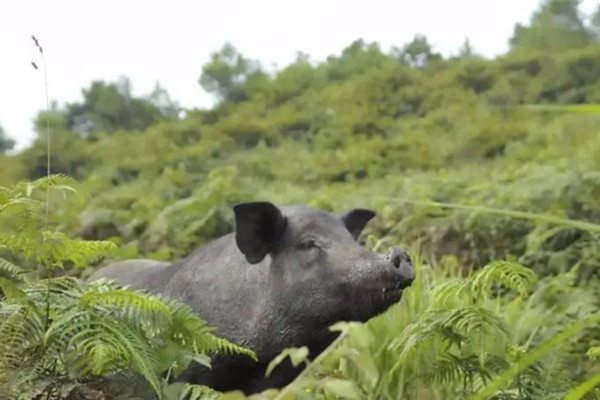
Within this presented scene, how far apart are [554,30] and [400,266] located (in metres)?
25.3

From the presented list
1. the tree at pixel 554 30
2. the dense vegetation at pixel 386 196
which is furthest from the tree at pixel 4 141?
the tree at pixel 554 30

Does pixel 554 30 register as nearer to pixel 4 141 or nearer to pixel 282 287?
pixel 4 141

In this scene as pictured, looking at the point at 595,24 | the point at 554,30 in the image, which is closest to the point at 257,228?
the point at 554,30

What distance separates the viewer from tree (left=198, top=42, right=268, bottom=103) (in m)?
28.2

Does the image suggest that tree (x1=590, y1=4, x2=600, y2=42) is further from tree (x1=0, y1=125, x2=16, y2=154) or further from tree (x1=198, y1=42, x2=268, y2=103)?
tree (x1=0, y1=125, x2=16, y2=154)

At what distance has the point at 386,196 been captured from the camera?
34.4 feet

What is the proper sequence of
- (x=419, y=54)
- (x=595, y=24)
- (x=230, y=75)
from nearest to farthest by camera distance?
(x=419, y=54) < (x=595, y=24) < (x=230, y=75)

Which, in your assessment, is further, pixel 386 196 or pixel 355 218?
pixel 386 196

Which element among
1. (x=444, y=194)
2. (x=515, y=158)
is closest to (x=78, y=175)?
(x=515, y=158)

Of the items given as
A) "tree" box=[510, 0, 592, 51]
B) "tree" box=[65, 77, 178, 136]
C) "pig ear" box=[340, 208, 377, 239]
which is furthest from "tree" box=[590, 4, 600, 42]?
"pig ear" box=[340, 208, 377, 239]

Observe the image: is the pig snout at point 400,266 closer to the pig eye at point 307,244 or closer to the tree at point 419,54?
the pig eye at point 307,244

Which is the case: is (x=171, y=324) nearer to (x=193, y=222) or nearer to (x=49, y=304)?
(x=49, y=304)

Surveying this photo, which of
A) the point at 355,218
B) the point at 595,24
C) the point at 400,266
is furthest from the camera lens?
the point at 595,24

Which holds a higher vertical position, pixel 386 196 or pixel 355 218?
pixel 355 218
